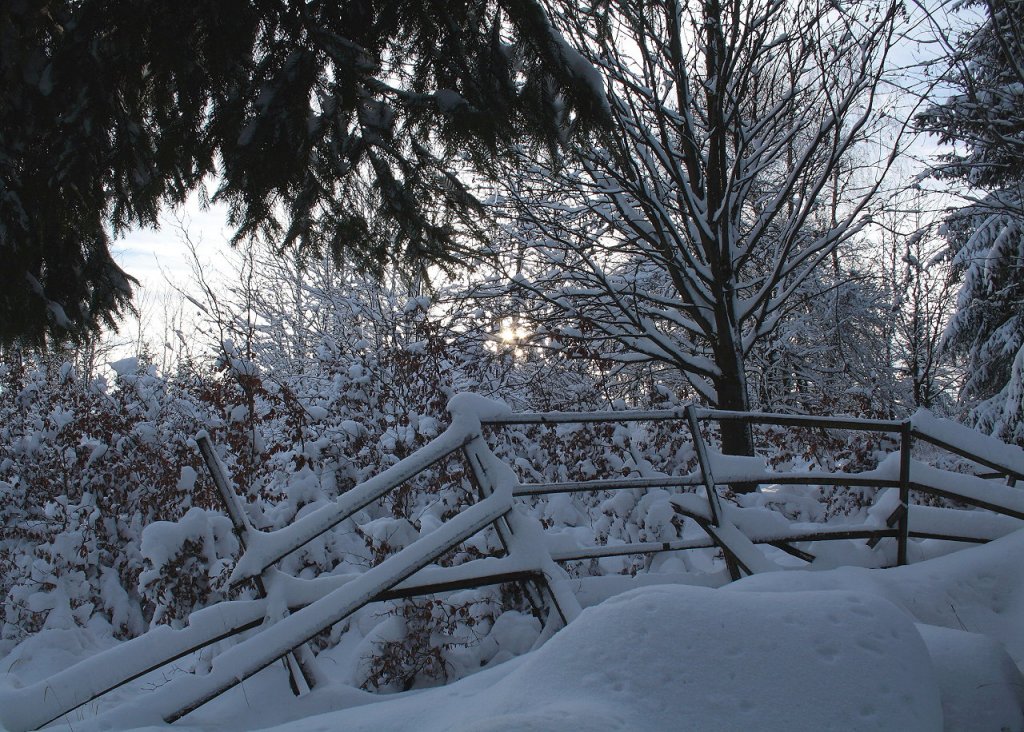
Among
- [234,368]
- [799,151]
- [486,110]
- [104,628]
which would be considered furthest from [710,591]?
[799,151]

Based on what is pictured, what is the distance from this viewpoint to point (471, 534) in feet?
10.1

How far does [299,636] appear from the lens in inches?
105

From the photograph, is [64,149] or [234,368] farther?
[234,368]

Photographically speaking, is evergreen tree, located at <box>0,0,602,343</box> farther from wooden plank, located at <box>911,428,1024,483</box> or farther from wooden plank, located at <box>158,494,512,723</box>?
wooden plank, located at <box>911,428,1024,483</box>

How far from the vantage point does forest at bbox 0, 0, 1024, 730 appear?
2.98m

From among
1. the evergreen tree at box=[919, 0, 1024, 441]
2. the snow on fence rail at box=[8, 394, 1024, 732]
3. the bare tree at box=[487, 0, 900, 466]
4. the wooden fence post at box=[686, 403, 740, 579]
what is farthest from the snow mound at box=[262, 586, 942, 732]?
the evergreen tree at box=[919, 0, 1024, 441]

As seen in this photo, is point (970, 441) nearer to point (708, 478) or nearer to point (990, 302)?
point (708, 478)

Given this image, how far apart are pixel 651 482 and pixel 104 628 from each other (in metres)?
5.34

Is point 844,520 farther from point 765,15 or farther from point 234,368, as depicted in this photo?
point 234,368

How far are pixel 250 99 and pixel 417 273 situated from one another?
49.0 inches

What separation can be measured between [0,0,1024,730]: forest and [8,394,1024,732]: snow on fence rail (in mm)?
289

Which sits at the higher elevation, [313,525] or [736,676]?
[313,525]

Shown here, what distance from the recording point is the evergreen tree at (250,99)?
2867 millimetres

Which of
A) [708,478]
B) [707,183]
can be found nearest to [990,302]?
[707,183]
